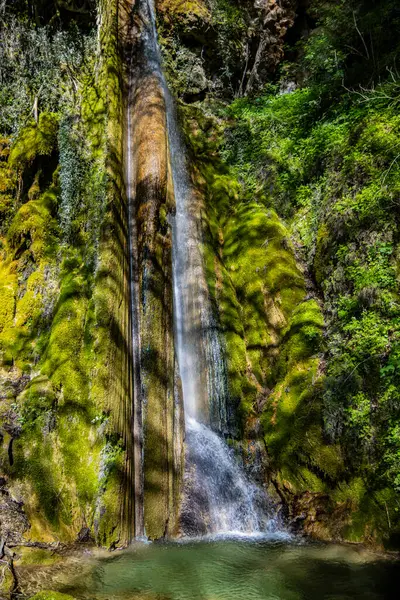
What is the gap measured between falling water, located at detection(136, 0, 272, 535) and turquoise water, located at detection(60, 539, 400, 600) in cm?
62

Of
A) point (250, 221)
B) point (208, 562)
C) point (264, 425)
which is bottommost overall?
point (208, 562)

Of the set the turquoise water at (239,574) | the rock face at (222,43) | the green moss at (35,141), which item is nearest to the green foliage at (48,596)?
the turquoise water at (239,574)

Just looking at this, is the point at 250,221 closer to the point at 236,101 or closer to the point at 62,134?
the point at 62,134

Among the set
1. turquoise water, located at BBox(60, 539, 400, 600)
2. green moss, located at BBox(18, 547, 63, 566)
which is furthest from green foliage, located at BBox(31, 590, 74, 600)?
green moss, located at BBox(18, 547, 63, 566)

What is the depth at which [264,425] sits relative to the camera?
6.47 meters

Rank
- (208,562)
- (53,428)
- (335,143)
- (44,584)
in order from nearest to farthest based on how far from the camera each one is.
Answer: (44,584) < (208,562) < (53,428) < (335,143)

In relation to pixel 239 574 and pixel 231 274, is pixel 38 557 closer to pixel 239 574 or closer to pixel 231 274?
pixel 239 574

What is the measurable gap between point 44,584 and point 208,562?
5.40ft

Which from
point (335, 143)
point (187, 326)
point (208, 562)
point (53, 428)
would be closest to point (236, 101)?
point (335, 143)

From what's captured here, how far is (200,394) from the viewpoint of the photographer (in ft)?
22.5

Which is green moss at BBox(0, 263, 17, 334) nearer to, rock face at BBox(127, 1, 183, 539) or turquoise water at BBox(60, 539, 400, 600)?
rock face at BBox(127, 1, 183, 539)

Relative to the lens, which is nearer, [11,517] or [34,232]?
[11,517]

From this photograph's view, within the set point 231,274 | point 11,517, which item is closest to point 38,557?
point 11,517

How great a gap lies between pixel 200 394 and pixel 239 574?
303 cm
